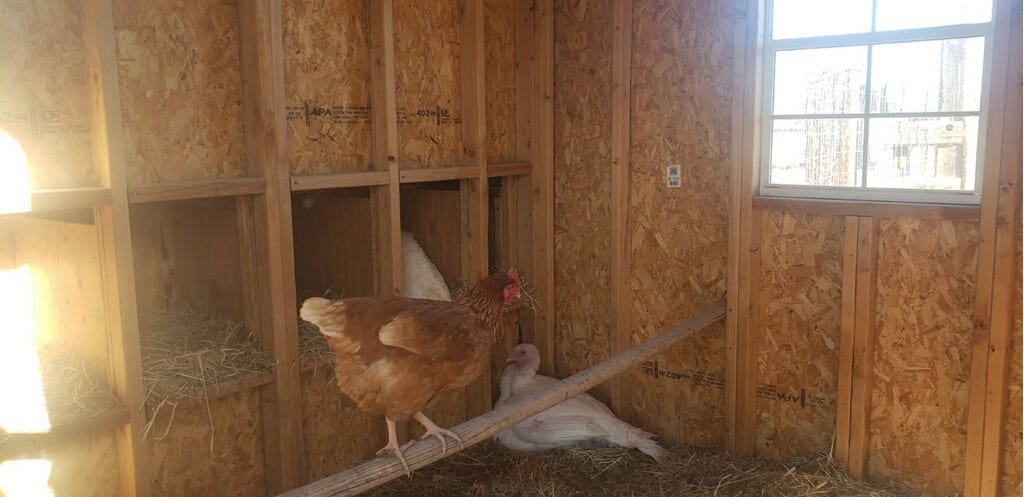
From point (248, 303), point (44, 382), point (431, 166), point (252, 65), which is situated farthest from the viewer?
point (431, 166)

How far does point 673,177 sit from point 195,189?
2445 mm

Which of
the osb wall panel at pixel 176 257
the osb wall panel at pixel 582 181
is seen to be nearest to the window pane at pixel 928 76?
the osb wall panel at pixel 582 181

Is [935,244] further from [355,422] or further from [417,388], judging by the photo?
[355,422]

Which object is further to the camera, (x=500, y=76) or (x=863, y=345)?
(x=500, y=76)

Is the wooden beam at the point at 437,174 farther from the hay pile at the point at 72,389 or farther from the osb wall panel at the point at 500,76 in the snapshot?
the hay pile at the point at 72,389

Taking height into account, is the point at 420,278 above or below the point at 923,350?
above

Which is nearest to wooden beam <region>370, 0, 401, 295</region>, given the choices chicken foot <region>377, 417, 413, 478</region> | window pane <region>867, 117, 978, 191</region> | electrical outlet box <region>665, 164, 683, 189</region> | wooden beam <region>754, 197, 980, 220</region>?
chicken foot <region>377, 417, 413, 478</region>

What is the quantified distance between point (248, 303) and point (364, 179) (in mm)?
766

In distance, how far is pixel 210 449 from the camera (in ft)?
10.6

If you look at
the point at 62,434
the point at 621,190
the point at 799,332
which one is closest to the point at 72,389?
the point at 62,434

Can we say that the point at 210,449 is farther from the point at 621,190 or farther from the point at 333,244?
the point at 621,190

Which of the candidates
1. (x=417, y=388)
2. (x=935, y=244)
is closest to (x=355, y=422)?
(x=417, y=388)

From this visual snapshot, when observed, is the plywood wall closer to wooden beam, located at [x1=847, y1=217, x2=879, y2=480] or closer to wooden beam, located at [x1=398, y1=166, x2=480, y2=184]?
wooden beam, located at [x1=398, y1=166, x2=480, y2=184]

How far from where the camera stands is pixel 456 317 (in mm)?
2928
